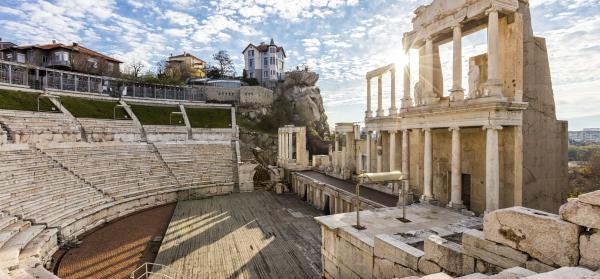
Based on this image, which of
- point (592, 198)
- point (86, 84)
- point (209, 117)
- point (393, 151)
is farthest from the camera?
point (209, 117)

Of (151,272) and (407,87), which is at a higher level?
(407,87)

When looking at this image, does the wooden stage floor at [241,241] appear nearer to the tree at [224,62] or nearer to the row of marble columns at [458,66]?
the row of marble columns at [458,66]

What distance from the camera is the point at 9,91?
26328 mm

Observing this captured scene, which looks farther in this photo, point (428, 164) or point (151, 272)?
point (428, 164)

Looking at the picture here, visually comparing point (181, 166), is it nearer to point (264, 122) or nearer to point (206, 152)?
point (206, 152)

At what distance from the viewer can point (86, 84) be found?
125 feet

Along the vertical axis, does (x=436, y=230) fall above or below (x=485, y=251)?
below

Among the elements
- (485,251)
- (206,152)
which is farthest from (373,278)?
(206,152)

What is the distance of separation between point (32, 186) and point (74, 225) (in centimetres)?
354

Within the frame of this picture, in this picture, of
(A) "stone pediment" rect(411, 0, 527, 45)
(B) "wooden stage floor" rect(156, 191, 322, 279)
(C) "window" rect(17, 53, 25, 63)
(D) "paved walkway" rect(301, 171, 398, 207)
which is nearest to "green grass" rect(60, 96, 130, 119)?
(B) "wooden stage floor" rect(156, 191, 322, 279)

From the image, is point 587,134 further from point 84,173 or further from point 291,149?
point 84,173

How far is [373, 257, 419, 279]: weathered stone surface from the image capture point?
6859 millimetres

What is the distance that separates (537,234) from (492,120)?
7.10 meters

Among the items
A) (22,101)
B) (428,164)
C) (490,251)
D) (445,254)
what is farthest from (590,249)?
(22,101)
